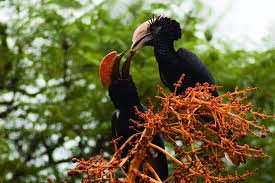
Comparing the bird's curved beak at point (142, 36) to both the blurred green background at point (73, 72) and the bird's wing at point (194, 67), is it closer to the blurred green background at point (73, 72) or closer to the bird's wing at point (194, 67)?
the bird's wing at point (194, 67)

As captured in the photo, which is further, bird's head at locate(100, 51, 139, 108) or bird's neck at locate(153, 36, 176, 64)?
bird's neck at locate(153, 36, 176, 64)

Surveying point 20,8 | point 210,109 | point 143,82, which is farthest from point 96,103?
point 210,109

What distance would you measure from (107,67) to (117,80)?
0.32 feet

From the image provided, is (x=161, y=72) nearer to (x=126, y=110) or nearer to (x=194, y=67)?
(x=194, y=67)

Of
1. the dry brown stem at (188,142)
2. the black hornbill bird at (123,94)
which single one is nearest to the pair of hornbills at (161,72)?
the black hornbill bird at (123,94)

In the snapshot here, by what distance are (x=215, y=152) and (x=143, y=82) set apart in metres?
1.94

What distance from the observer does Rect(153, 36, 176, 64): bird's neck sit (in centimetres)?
323

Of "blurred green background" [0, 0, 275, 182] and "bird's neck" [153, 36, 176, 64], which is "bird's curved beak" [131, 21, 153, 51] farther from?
"blurred green background" [0, 0, 275, 182]

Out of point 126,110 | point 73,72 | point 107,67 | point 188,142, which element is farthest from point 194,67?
point 73,72

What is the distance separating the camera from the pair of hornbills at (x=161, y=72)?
2895 mm

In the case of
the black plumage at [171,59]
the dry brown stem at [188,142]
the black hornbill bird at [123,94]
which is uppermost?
the black plumage at [171,59]

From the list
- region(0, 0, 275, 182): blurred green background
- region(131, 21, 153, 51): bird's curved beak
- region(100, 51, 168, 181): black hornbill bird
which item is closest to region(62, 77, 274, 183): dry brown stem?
region(100, 51, 168, 181): black hornbill bird

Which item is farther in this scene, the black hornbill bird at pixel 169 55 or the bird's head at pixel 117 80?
the black hornbill bird at pixel 169 55

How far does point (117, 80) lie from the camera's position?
114 inches
